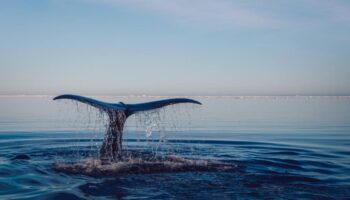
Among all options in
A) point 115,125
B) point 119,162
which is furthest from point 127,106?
point 119,162

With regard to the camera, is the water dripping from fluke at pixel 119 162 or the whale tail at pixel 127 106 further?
the water dripping from fluke at pixel 119 162

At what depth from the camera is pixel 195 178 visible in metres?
8.76

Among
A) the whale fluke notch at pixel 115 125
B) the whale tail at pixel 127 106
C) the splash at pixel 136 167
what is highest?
the whale tail at pixel 127 106

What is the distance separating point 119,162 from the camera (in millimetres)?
10133

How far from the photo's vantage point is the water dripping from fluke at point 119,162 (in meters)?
9.44

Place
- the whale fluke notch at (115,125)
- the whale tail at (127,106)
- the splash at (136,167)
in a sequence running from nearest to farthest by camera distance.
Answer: the whale tail at (127,106) → the splash at (136,167) → the whale fluke notch at (115,125)

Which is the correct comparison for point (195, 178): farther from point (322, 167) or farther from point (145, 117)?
point (322, 167)

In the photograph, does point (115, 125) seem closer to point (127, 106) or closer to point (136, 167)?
point (127, 106)

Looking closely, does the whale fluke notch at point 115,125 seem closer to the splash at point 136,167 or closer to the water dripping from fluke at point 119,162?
the water dripping from fluke at point 119,162

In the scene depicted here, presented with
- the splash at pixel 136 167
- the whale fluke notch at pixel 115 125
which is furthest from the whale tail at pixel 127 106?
the splash at pixel 136 167

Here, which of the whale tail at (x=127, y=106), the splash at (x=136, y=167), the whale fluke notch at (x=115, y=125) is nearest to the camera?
the whale tail at (x=127, y=106)

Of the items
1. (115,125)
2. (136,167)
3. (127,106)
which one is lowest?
(136,167)

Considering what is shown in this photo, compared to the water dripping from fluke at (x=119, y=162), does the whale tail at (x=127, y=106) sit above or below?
above

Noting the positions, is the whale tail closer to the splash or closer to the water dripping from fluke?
the water dripping from fluke
